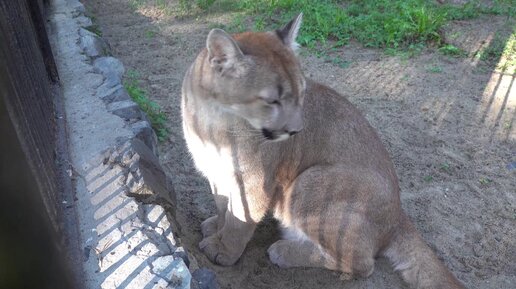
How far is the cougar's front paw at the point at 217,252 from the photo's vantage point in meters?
3.72

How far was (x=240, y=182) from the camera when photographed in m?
3.42

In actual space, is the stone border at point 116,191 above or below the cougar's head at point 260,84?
below

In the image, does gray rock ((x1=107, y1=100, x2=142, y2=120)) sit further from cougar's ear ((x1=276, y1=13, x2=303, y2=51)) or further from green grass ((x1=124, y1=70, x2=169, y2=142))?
cougar's ear ((x1=276, y1=13, x2=303, y2=51))

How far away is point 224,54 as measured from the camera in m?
3.09

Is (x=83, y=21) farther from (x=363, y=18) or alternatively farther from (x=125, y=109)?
(x=363, y=18)

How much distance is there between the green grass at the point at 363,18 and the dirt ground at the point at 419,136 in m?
0.25

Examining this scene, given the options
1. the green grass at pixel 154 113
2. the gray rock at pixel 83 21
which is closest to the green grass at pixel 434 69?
the green grass at pixel 154 113

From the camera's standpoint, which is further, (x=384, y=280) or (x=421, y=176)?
(x=421, y=176)

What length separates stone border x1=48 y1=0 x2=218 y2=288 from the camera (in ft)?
8.94

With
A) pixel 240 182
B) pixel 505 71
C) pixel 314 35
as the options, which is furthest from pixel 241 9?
pixel 240 182

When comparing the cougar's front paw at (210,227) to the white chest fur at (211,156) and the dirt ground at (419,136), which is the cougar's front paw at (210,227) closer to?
the dirt ground at (419,136)

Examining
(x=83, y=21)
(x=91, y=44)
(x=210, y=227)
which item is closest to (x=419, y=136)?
(x=210, y=227)

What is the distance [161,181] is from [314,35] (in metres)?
4.05

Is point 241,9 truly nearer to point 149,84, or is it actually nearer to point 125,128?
point 149,84
